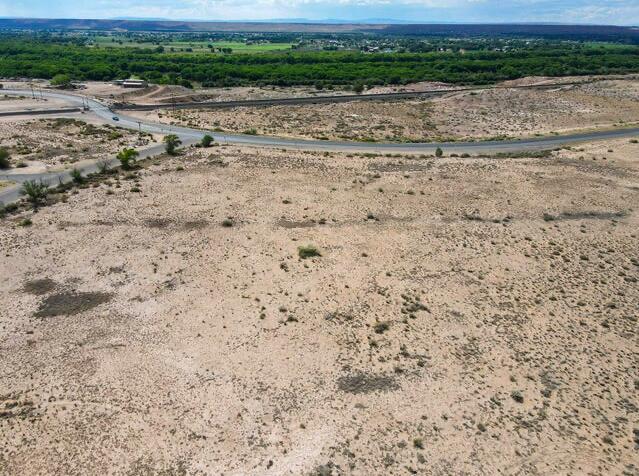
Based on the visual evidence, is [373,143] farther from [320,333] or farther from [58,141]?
[320,333]

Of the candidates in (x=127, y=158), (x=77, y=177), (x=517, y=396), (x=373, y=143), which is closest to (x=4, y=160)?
(x=77, y=177)

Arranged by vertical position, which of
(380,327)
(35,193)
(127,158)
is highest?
(127,158)

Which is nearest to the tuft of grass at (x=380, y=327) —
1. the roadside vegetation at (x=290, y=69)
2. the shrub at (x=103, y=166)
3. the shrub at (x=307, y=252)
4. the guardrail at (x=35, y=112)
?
the shrub at (x=307, y=252)

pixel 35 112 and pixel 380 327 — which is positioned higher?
pixel 35 112

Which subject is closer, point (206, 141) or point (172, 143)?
point (172, 143)

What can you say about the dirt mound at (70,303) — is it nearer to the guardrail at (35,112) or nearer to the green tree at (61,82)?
the guardrail at (35,112)

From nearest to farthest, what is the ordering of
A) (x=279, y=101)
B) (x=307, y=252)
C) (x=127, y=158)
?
(x=307, y=252), (x=127, y=158), (x=279, y=101)
